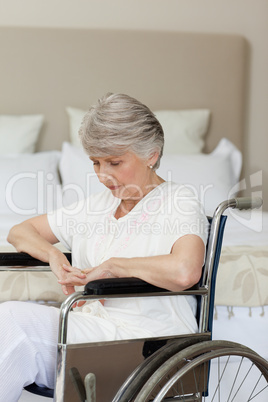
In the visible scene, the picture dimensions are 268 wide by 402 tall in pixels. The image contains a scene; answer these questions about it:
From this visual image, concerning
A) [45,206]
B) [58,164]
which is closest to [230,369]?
[45,206]

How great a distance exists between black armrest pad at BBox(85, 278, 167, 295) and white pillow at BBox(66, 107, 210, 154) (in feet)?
7.84

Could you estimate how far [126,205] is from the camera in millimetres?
2000

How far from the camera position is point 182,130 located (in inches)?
156

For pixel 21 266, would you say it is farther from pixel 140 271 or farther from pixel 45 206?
pixel 45 206

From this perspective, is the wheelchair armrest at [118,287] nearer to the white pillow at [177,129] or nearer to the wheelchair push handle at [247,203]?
the wheelchair push handle at [247,203]

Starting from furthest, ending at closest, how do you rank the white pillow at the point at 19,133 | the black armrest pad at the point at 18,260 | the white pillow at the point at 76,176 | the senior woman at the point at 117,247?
the white pillow at the point at 19,133, the white pillow at the point at 76,176, the black armrest pad at the point at 18,260, the senior woman at the point at 117,247

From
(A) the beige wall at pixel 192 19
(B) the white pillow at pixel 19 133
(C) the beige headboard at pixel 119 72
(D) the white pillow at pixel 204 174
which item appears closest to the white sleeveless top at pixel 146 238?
(D) the white pillow at pixel 204 174

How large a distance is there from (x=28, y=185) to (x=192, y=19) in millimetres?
1675

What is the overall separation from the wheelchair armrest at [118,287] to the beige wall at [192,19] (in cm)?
288

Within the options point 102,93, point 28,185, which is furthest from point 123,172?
point 102,93

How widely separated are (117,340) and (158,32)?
2939 millimetres

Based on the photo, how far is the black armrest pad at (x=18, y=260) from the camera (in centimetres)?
197

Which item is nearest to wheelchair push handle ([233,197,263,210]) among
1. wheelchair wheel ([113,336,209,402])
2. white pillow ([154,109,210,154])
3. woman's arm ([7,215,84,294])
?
wheelchair wheel ([113,336,209,402])

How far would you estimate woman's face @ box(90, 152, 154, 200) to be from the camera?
1845mm
